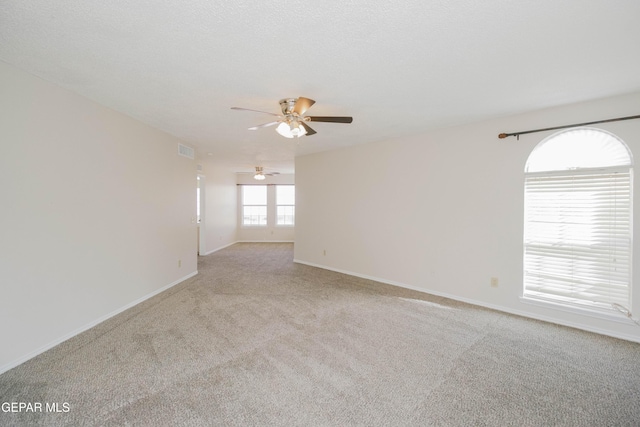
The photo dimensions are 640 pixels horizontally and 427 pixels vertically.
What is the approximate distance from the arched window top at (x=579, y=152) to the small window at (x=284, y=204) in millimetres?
7112

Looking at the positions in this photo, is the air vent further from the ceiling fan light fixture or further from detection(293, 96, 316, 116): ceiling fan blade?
detection(293, 96, 316, 116): ceiling fan blade

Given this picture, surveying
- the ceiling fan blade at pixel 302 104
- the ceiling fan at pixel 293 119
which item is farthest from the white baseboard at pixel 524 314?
the ceiling fan blade at pixel 302 104

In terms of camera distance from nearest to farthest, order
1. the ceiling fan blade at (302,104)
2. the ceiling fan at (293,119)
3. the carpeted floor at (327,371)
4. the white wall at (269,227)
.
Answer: the carpeted floor at (327,371), the ceiling fan blade at (302,104), the ceiling fan at (293,119), the white wall at (269,227)

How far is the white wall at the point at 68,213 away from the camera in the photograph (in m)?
2.13

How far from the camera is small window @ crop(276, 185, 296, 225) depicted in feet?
30.5

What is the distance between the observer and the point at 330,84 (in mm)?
2441

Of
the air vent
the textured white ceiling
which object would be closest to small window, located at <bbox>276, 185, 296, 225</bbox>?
the air vent

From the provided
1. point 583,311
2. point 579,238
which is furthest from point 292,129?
point 583,311

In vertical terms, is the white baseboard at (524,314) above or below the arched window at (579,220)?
below

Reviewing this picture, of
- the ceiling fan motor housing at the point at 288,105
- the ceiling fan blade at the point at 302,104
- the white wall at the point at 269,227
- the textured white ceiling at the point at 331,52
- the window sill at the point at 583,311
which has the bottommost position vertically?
the window sill at the point at 583,311

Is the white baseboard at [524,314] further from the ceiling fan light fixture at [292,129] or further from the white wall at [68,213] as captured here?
the white wall at [68,213]

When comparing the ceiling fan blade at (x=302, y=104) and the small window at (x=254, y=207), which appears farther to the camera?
the small window at (x=254, y=207)

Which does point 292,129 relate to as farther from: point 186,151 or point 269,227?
point 269,227

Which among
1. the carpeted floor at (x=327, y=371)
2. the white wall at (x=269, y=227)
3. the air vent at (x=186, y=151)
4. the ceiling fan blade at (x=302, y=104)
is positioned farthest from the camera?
the white wall at (x=269, y=227)
